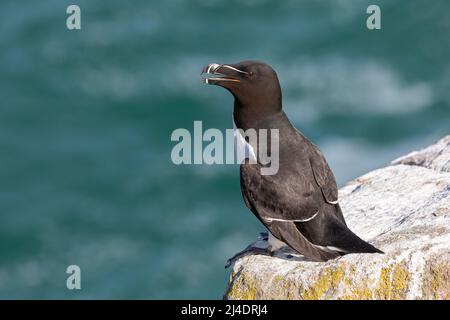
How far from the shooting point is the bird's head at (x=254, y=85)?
7.27 meters

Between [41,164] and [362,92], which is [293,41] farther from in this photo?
[41,164]

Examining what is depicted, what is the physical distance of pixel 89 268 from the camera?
1437 centimetres

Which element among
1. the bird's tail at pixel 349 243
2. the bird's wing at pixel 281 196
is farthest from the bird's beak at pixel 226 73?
the bird's tail at pixel 349 243

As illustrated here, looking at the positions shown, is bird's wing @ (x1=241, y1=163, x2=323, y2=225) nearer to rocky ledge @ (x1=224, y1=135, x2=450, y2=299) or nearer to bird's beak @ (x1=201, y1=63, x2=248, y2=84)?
rocky ledge @ (x1=224, y1=135, x2=450, y2=299)

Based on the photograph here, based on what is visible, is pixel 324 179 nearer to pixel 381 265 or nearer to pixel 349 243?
pixel 349 243

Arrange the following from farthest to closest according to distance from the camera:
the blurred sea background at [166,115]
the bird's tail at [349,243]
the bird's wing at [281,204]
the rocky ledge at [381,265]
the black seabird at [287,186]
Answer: the blurred sea background at [166,115], the bird's wing at [281,204], the black seabird at [287,186], the bird's tail at [349,243], the rocky ledge at [381,265]

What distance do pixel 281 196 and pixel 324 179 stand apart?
1.27ft

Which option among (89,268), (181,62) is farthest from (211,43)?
(89,268)

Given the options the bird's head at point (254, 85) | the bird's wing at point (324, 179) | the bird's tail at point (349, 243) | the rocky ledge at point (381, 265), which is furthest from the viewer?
the bird's head at point (254, 85)

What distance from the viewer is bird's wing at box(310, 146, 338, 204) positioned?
6.86m

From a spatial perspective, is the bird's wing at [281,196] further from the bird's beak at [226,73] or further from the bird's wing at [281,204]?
the bird's beak at [226,73]

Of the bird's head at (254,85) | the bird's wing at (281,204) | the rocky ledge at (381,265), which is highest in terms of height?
the bird's head at (254,85)

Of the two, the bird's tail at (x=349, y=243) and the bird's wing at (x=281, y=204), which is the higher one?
the bird's wing at (x=281, y=204)

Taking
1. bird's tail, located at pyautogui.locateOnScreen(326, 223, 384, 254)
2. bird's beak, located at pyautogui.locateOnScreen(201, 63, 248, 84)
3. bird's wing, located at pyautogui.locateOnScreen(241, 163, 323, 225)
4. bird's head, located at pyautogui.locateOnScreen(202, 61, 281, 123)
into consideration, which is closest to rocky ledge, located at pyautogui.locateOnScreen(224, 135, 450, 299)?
bird's tail, located at pyautogui.locateOnScreen(326, 223, 384, 254)
